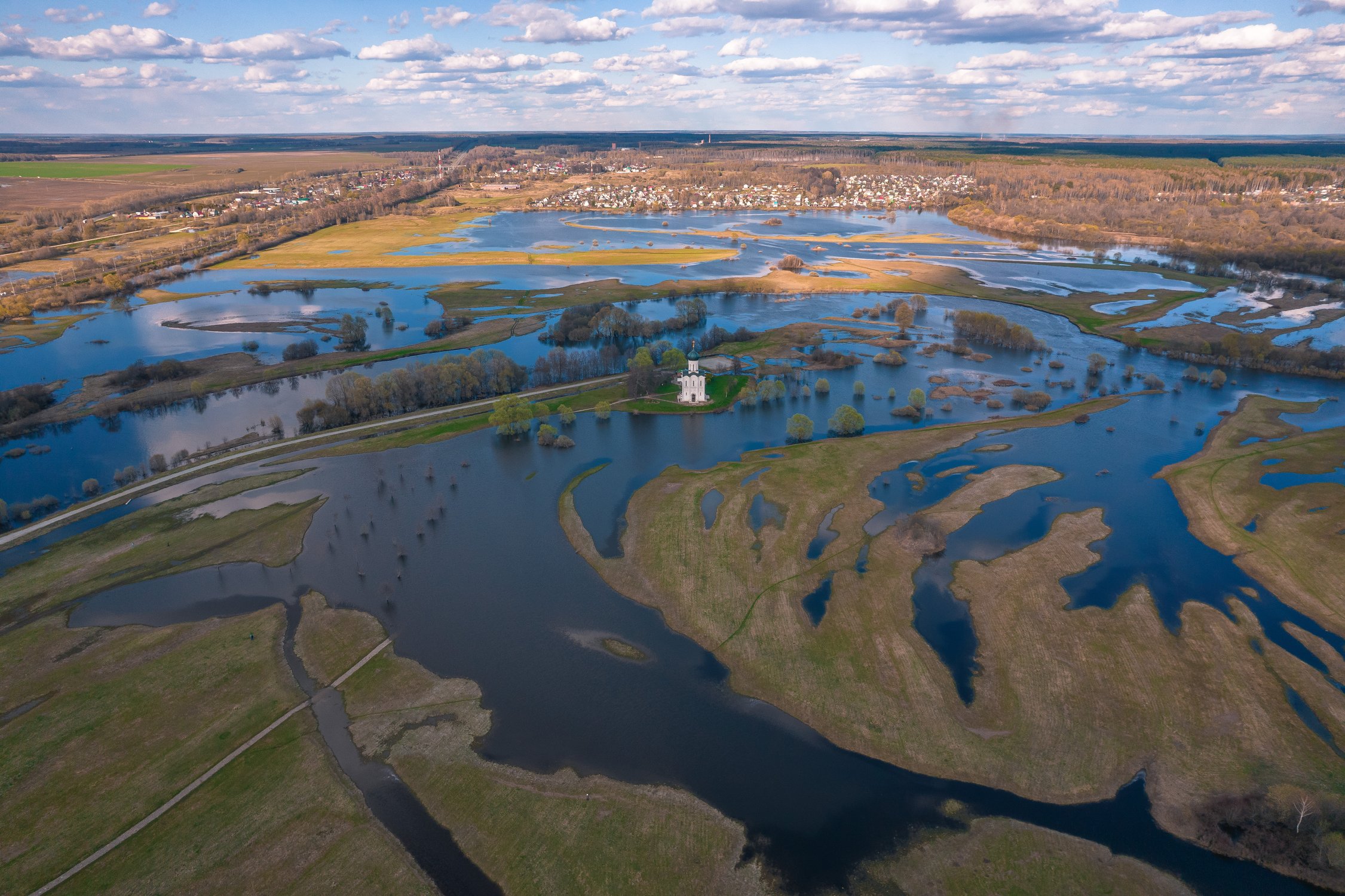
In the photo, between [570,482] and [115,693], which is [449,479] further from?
[115,693]

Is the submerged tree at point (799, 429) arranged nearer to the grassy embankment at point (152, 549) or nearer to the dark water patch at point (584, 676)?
the dark water patch at point (584, 676)

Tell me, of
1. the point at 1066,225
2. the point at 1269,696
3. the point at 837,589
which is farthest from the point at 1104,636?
the point at 1066,225

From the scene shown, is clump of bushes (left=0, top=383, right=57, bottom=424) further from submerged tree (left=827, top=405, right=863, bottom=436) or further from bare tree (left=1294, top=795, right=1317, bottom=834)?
bare tree (left=1294, top=795, right=1317, bottom=834)

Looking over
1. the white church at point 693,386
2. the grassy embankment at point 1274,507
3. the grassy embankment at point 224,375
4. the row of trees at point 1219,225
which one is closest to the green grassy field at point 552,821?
the grassy embankment at point 1274,507

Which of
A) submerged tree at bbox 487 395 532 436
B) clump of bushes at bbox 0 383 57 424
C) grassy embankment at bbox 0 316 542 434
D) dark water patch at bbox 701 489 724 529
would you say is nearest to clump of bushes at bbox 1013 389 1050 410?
dark water patch at bbox 701 489 724 529

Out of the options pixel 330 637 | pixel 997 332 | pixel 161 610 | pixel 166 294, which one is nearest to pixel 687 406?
pixel 330 637
